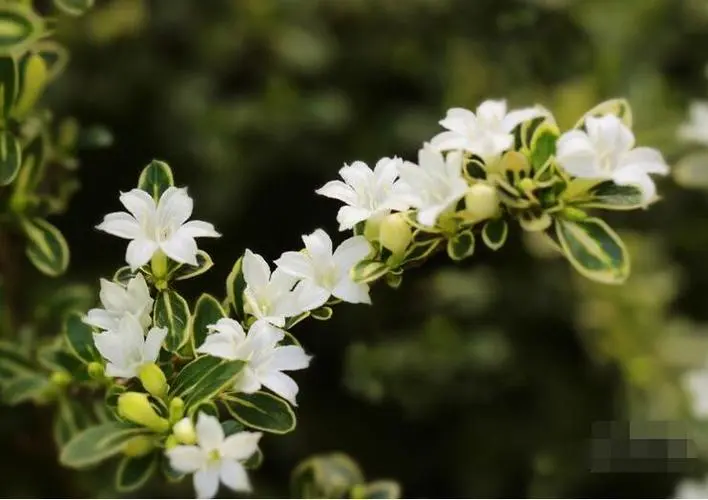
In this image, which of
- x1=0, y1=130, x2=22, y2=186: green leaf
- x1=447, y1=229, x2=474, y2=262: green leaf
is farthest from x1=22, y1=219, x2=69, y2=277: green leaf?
x1=447, y1=229, x2=474, y2=262: green leaf

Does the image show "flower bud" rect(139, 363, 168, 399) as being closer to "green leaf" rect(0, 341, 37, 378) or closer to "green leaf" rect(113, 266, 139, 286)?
"green leaf" rect(113, 266, 139, 286)

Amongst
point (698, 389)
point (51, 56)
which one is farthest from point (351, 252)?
point (698, 389)

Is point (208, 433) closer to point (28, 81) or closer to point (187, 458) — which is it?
point (187, 458)

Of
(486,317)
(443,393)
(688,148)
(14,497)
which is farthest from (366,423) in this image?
(688,148)

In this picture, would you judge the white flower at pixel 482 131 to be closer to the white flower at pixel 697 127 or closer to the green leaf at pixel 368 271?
the green leaf at pixel 368 271

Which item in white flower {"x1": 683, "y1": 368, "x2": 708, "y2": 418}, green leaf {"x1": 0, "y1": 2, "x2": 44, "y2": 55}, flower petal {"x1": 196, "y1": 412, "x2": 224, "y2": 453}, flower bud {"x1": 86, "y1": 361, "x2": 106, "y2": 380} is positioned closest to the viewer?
flower petal {"x1": 196, "y1": 412, "x2": 224, "y2": 453}

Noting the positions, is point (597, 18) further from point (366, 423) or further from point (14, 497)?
point (14, 497)
